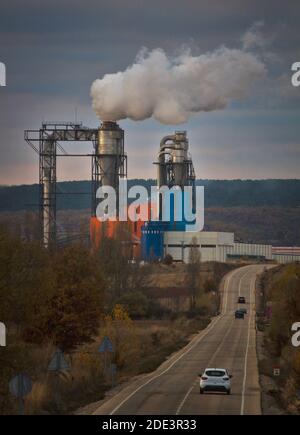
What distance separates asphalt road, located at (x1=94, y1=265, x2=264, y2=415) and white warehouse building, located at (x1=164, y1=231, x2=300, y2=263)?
33524 mm

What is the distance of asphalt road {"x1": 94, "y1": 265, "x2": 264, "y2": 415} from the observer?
2789cm

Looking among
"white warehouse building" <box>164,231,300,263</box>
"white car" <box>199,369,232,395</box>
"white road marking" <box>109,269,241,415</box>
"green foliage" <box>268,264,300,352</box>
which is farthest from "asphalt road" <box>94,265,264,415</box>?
"white warehouse building" <box>164,231,300,263</box>

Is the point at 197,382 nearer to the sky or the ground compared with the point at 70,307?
nearer to the ground

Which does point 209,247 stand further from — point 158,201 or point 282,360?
point 282,360

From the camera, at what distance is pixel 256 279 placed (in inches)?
4018

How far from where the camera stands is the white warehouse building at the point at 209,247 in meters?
106

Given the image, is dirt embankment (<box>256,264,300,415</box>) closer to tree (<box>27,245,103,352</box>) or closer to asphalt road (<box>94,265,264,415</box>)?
asphalt road (<box>94,265,264,415</box>)

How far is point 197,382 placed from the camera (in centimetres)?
3625

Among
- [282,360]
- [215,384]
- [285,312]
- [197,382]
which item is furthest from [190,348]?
[215,384]

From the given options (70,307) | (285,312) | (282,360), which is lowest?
(282,360)

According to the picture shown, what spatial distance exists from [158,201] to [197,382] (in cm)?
6855

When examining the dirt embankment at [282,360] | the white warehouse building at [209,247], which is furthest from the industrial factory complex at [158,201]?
the dirt embankment at [282,360]
